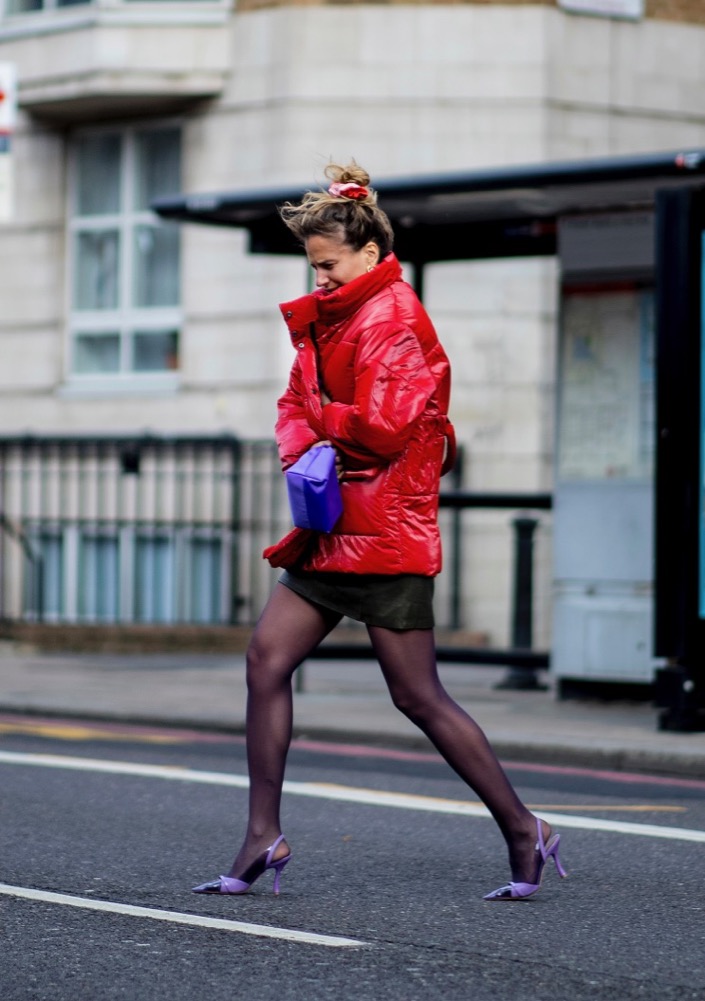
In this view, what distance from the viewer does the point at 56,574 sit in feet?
60.8

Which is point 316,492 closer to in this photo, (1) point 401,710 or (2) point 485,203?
(1) point 401,710

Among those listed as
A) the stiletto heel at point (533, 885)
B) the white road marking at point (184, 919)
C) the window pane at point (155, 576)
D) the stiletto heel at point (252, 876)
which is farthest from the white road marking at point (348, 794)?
the window pane at point (155, 576)

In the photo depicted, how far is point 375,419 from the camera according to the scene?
18.8ft

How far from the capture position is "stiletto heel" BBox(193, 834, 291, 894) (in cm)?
593

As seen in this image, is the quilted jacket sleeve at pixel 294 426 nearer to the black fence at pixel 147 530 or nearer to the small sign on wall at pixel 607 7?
the black fence at pixel 147 530

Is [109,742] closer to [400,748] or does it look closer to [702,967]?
[400,748]

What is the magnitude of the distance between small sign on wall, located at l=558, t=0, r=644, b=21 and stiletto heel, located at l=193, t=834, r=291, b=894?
40.9 feet

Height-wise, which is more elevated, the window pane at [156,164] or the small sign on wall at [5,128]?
the window pane at [156,164]

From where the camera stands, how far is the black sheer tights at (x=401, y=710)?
5910 mm

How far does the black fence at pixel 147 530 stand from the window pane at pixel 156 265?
1462 millimetres

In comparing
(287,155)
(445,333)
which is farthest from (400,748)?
(287,155)

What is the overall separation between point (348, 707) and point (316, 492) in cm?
607

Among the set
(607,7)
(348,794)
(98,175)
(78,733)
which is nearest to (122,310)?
(98,175)

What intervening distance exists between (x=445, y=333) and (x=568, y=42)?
2648mm
